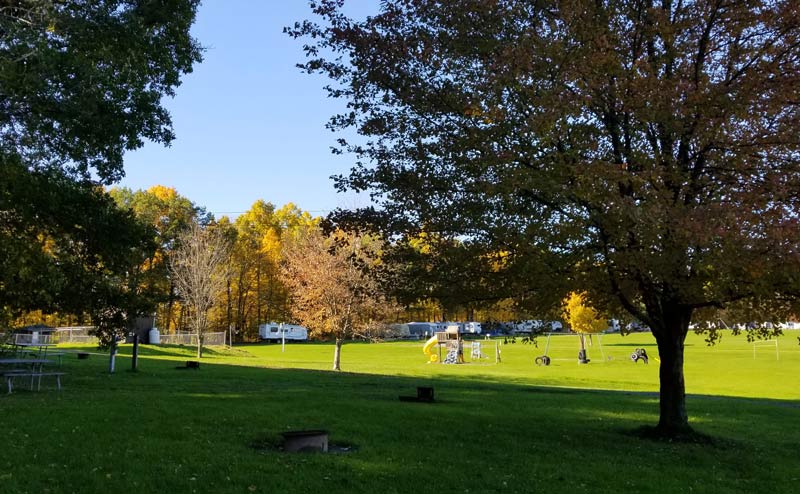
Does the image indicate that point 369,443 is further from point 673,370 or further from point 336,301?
point 336,301

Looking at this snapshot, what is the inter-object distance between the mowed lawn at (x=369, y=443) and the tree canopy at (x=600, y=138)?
2230 mm

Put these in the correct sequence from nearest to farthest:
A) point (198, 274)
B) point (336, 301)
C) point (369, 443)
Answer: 1. point (369, 443)
2. point (336, 301)
3. point (198, 274)

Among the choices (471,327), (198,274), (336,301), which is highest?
(198,274)

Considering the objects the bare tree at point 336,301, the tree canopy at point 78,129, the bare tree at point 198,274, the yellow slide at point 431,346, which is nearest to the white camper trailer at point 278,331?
the bare tree at point 198,274

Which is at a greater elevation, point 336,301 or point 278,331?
point 336,301

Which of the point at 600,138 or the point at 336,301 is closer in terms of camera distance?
the point at 600,138

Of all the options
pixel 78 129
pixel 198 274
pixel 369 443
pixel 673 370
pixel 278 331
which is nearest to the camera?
pixel 369 443

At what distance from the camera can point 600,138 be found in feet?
31.1

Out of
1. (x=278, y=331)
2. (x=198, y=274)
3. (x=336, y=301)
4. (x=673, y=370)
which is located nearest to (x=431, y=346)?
(x=336, y=301)

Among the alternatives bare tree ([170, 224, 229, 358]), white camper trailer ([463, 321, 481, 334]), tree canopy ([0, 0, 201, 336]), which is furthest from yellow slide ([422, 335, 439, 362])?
white camper trailer ([463, 321, 481, 334])

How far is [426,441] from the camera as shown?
363 inches

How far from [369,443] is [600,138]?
17.7 feet

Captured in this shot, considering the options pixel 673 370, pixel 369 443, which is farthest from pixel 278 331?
pixel 369 443

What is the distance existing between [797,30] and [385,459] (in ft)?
25.1
